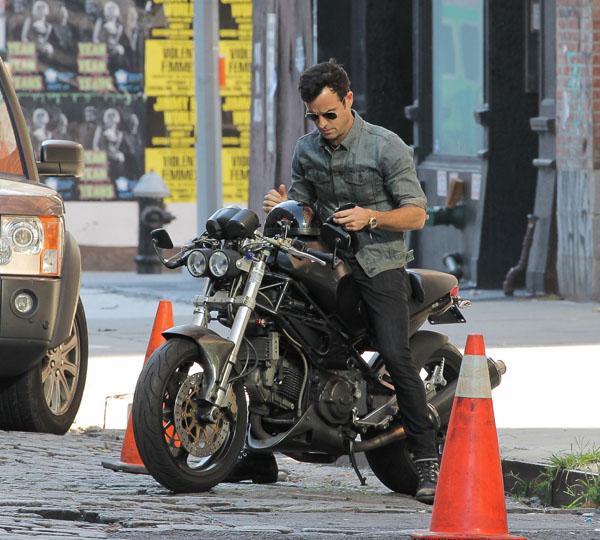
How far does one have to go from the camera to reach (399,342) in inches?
324

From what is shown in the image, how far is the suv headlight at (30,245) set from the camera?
9453 mm

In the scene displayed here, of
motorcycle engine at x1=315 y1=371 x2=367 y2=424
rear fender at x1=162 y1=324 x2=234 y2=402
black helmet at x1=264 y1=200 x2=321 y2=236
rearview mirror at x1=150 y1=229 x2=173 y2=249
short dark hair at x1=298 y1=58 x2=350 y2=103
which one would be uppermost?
short dark hair at x1=298 y1=58 x2=350 y2=103

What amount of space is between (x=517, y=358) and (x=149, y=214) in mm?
15914

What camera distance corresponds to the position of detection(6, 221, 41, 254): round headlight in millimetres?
9477

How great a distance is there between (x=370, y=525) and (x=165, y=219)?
21659mm

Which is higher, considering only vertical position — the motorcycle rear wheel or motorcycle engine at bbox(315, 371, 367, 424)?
motorcycle engine at bbox(315, 371, 367, 424)

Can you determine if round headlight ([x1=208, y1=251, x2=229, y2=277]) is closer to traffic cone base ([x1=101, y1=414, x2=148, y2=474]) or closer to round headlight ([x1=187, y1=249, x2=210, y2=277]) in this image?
round headlight ([x1=187, y1=249, x2=210, y2=277])

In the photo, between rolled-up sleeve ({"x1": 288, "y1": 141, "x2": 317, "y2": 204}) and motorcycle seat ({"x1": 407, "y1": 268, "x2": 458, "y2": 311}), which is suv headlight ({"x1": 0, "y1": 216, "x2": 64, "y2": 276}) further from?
motorcycle seat ({"x1": 407, "y1": 268, "x2": 458, "y2": 311})

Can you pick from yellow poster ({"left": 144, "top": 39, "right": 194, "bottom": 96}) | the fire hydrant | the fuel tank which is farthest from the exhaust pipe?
yellow poster ({"left": 144, "top": 39, "right": 194, "bottom": 96})

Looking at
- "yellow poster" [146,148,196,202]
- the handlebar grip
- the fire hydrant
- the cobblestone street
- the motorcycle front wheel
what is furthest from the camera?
"yellow poster" [146,148,196,202]

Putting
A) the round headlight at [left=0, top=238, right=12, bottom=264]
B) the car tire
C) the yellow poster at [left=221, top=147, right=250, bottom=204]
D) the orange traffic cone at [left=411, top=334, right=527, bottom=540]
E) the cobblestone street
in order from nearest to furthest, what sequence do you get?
1. the orange traffic cone at [left=411, top=334, right=527, bottom=540]
2. the cobblestone street
3. the round headlight at [left=0, top=238, right=12, bottom=264]
4. the car tire
5. the yellow poster at [left=221, top=147, right=250, bottom=204]

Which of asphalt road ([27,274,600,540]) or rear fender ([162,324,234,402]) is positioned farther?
rear fender ([162,324,234,402])

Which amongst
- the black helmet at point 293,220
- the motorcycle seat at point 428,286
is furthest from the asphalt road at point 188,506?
the black helmet at point 293,220

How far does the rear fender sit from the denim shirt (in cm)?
71
